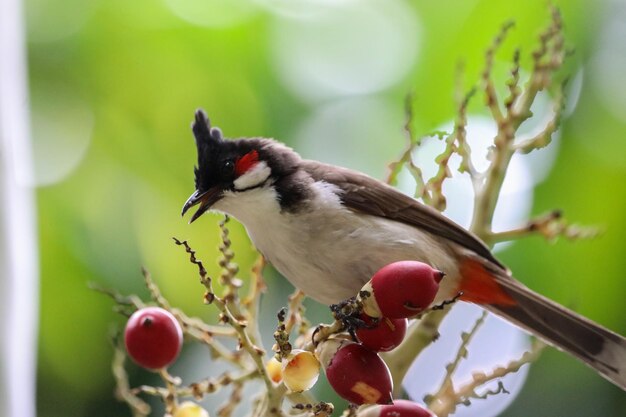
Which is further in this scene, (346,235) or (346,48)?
(346,48)

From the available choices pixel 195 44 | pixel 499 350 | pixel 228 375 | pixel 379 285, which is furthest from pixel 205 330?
pixel 195 44

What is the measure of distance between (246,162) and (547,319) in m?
0.67

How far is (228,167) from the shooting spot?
1.40 meters

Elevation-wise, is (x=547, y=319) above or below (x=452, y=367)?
above

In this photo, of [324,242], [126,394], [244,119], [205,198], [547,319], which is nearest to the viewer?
[126,394]

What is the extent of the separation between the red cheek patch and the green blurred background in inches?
21.9

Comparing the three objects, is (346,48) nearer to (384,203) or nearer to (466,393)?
(384,203)

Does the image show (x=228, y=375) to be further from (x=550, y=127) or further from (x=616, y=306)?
(x=616, y=306)

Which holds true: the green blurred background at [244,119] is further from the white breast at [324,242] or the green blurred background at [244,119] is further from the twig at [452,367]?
the twig at [452,367]

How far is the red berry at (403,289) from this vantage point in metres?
0.92

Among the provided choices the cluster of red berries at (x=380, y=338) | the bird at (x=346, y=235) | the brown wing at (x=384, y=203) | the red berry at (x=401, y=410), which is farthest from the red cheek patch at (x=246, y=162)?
the red berry at (x=401, y=410)

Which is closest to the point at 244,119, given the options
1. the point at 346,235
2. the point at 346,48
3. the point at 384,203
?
the point at 346,48

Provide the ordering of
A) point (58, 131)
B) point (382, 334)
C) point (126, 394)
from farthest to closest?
point (58, 131) < point (126, 394) < point (382, 334)

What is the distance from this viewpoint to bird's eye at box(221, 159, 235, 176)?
138cm
